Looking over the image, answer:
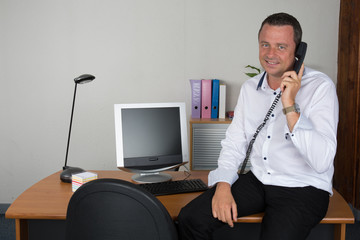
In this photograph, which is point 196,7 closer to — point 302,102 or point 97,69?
point 97,69

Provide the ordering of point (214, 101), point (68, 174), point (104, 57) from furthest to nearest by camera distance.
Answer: point (104, 57) < point (214, 101) < point (68, 174)

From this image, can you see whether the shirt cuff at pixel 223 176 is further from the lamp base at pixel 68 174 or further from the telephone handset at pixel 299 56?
the lamp base at pixel 68 174

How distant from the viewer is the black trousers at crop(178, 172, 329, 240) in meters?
1.46

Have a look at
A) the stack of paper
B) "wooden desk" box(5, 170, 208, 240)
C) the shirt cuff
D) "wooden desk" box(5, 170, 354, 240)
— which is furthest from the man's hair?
the stack of paper

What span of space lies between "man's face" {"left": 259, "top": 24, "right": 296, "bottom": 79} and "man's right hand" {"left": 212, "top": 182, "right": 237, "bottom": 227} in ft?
2.25

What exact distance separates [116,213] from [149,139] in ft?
3.42

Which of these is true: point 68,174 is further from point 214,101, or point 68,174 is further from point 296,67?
point 214,101

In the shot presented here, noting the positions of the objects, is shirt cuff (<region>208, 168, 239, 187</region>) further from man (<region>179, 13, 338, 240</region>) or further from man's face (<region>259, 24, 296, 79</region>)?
man's face (<region>259, 24, 296, 79</region>)

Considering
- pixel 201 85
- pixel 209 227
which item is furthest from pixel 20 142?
pixel 209 227

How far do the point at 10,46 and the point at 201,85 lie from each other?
2.02m

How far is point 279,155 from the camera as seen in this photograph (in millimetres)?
1729

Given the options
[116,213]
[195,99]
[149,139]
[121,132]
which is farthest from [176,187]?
[195,99]

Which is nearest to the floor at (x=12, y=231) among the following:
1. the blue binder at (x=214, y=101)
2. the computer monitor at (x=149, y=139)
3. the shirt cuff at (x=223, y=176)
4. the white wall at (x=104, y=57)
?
the white wall at (x=104, y=57)

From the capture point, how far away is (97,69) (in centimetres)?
370
